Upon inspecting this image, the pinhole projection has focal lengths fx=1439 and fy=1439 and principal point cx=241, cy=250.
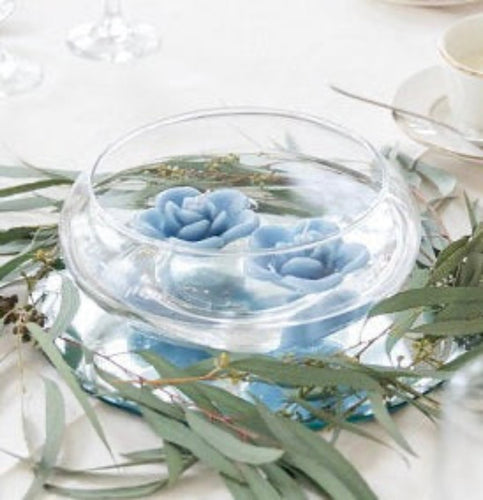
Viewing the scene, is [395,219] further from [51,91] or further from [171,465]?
[51,91]

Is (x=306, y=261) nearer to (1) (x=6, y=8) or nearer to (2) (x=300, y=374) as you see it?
(2) (x=300, y=374)

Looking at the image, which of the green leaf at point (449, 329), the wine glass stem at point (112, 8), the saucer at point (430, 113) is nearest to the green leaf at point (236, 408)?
the green leaf at point (449, 329)

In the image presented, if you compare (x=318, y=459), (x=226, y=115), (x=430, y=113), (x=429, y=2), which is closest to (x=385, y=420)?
(x=318, y=459)

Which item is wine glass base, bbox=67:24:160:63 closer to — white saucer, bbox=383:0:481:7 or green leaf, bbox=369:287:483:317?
white saucer, bbox=383:0:481:7

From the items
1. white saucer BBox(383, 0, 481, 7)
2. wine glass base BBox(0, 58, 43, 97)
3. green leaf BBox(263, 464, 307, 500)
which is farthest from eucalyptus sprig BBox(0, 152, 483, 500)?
white saucer BBox(383, 0, 481, 7)

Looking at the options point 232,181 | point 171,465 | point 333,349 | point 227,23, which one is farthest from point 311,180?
point 227,23
